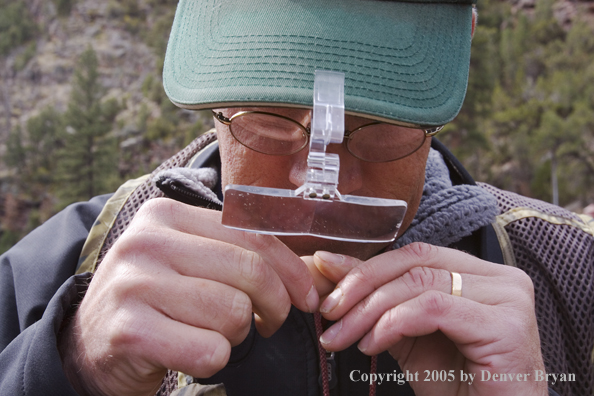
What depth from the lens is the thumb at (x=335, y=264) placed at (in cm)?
115

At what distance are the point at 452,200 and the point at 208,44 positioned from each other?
42.6 inches

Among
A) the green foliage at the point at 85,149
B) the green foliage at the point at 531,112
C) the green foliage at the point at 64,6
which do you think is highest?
the green foliage at the point at 64,6

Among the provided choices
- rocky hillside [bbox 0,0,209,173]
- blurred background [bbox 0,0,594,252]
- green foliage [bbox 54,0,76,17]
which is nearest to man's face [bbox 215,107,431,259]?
blurred background [bbox 0,0,594,252]

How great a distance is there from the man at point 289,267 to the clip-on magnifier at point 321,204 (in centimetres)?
4

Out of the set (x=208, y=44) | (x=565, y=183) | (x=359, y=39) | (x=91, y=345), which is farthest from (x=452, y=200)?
(x=565, y=183)

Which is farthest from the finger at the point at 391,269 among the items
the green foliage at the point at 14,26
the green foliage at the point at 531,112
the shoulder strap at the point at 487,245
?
the green foliage at the point at 14,26

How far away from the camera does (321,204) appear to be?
101cm

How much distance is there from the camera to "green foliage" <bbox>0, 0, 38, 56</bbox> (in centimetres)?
5953

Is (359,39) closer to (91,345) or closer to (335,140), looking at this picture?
(335,140)

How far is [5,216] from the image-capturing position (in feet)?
146

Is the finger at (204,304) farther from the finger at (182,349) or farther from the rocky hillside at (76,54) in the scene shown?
the rocky hillside at (76,54)

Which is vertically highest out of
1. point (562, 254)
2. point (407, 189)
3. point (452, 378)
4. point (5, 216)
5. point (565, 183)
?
point (407, 189)

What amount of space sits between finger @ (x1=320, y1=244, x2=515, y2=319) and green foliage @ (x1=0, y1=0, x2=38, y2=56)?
72973mm

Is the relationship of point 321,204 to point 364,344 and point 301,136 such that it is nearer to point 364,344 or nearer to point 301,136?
point 301,136
